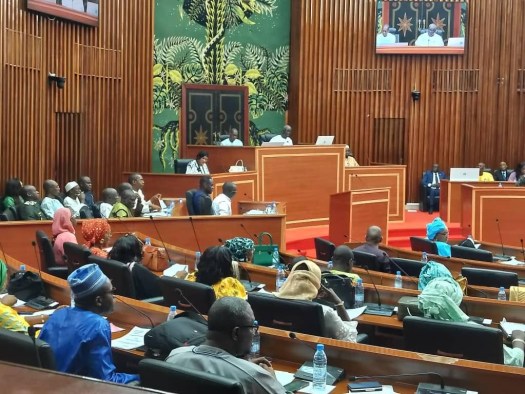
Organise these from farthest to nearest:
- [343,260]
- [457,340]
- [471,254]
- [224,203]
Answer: [224,203], [471,254], [343,260], [457,340]

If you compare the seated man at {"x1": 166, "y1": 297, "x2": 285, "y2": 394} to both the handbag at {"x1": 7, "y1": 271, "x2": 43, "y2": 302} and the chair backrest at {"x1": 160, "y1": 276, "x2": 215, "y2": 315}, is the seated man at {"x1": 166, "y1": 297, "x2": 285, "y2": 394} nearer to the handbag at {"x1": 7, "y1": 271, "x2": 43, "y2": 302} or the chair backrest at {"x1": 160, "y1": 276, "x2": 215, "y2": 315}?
the chair backrest at {"x1": 160, "y1": 276, "x2": 215, "y2": 315}

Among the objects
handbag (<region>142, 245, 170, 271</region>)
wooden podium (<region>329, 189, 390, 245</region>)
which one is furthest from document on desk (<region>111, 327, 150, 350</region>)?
wooden podium (<region>329, 189, 390, 245</region>)

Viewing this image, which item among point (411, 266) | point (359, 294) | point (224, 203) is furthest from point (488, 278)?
point (224, 203)

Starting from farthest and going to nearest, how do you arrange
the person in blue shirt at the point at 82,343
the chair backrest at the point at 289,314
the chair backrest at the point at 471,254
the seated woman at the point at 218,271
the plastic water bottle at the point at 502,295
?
the chair backrest at the point at 471,254 < the plastic water bottle at the point at 502,295 < the seated woman at the point at 218,271 < the chair backrest at the point at 289,314 < the person in blue shirt at the point at 82,343

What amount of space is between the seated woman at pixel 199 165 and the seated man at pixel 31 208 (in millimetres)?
2843

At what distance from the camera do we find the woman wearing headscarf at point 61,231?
7020mm

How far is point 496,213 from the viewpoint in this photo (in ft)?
38.4

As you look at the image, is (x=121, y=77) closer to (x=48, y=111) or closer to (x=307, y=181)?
(x=48, y=111)

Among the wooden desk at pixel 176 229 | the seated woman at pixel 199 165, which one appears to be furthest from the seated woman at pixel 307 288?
the seated woman at pixel 199 165

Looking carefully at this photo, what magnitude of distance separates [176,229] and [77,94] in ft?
15.3

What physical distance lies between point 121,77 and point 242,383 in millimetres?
11123

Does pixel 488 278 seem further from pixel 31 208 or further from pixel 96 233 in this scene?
pixel 31 208

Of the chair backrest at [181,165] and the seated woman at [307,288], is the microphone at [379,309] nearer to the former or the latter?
the seated woman at [307,288]

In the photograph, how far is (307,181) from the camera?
12836 millimetres
